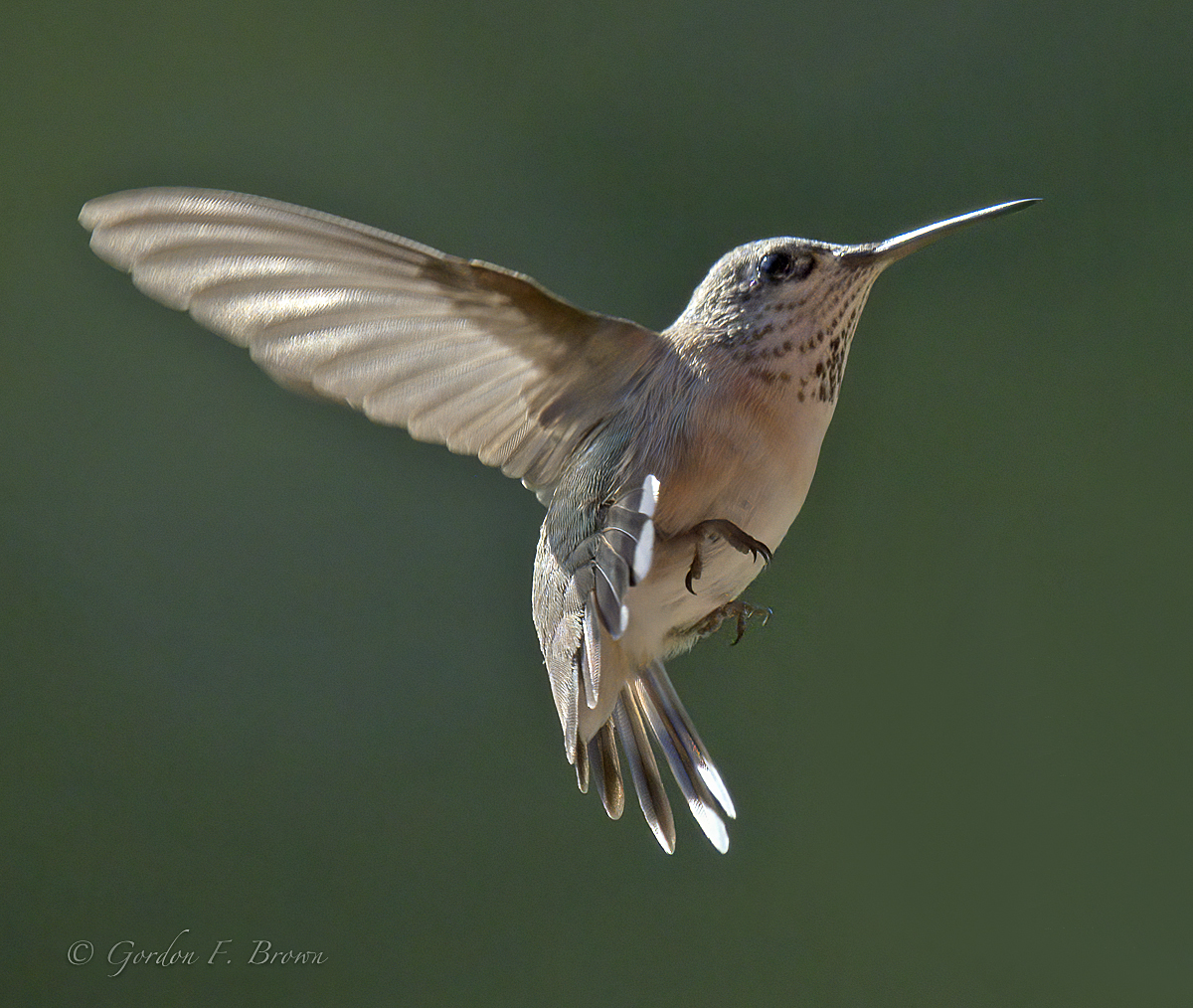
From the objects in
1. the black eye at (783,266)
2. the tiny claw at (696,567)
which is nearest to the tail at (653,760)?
the tiny claw at (696,567)

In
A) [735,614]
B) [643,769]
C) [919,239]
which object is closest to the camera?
[919,239]

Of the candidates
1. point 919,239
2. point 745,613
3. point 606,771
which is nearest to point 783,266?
point 919,239

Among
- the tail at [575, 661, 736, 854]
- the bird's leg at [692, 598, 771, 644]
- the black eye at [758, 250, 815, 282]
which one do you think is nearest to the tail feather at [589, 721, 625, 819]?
the tail at [575, 661, 736, 854]

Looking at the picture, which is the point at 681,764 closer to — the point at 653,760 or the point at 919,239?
the point at 653,760

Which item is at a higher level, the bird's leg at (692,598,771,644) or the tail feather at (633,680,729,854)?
the bird's leg at (692,598,771,644)

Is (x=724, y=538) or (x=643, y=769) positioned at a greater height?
(x=724, y=538)

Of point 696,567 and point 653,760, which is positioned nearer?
point 696,567

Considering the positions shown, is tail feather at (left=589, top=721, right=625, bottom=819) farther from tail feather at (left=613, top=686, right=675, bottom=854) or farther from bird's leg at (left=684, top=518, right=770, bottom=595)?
bird's leg at (left=684, top=518, right=770, bottom=595)
